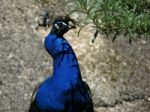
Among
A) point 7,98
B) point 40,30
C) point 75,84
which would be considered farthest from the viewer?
point 40,30

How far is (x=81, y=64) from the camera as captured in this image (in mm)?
6105

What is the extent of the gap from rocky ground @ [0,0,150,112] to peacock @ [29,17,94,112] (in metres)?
0.97

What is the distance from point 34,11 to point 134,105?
1.90 metres

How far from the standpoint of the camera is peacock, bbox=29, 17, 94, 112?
15.0 feet

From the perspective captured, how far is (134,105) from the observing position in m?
5.74

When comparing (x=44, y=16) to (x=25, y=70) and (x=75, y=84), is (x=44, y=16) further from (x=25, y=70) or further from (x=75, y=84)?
(x=75, y=84)

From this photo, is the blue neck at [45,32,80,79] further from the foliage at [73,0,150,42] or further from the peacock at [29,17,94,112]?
the foliage at [73,0,150,42]

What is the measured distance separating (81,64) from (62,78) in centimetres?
155

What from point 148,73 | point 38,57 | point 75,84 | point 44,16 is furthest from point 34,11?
point 75,84

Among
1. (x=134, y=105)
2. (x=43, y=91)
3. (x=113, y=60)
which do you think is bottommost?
(x=134, y=105)

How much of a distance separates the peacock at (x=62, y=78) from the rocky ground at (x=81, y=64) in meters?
0.97

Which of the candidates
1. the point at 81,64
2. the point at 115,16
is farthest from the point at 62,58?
the point at 81,64

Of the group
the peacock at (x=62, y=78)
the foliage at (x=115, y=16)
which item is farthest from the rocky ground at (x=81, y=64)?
the foliage at (x=115, y=16)

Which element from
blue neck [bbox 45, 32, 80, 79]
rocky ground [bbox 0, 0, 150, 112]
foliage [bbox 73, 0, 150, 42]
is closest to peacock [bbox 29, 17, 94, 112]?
blue neck [bbox 45, 32, 80, 79]
